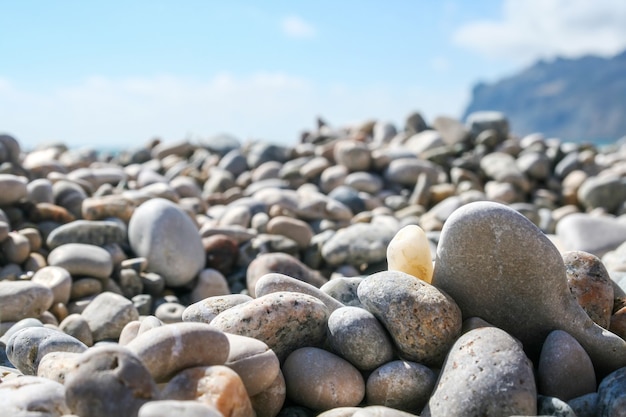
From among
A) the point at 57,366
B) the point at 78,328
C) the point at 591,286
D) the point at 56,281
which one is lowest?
the point at 78,328

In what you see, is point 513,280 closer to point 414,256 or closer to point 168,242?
point 414,256

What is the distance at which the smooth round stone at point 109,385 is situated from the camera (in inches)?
86.9

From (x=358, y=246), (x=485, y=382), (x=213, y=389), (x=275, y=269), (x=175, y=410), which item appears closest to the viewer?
(x=175, y=410)

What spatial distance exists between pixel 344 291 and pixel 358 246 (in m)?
3.56

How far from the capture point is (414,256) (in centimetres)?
354

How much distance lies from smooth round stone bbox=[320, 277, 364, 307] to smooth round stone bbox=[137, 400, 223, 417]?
5.49ft

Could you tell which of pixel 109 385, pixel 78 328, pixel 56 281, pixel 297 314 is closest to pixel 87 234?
pixel 56 281

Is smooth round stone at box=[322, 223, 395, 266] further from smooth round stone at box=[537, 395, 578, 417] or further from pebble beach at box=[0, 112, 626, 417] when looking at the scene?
smooth round stone at box=[537, 395, 578, 417]

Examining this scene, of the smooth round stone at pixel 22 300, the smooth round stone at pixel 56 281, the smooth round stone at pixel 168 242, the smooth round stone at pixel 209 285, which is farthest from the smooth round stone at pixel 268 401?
the smooth round stone at pixel 168 242

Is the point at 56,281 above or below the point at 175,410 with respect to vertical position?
below

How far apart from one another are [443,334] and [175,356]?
127cm

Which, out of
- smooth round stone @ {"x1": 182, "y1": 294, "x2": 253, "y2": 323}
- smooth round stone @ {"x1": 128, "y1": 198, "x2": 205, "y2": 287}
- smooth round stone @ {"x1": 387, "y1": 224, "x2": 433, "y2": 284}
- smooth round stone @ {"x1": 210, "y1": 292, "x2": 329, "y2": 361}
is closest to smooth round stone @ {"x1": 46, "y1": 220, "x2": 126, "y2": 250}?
smooth round stone @ {"x1": 128, "y1": 198, "x2": 205, "y2": 287}

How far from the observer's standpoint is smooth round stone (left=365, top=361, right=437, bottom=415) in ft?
9.57

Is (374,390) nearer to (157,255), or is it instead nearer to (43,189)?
(157,255)
